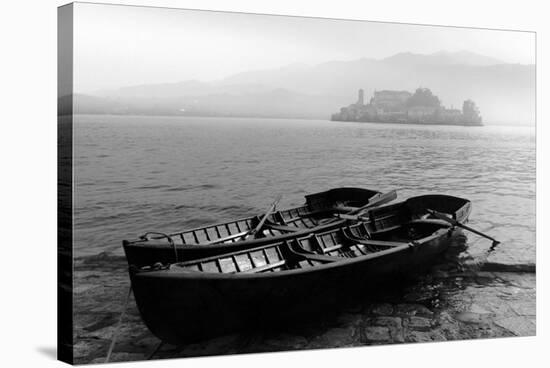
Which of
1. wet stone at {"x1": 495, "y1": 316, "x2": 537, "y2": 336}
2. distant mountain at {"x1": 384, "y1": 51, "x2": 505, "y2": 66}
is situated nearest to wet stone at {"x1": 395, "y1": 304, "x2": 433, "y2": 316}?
wet stone at {"x1": 495, "y1": 316, "x2": 537, "y2": 336}

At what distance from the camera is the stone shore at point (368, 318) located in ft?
24.8

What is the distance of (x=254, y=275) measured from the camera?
732 cm

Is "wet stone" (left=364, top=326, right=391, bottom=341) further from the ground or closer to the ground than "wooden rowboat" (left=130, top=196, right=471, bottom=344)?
closer to the ground

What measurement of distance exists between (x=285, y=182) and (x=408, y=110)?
7.18 feet

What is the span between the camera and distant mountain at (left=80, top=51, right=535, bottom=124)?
866cm

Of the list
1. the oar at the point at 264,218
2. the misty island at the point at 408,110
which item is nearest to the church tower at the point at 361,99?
the misty island at the point at 408,110

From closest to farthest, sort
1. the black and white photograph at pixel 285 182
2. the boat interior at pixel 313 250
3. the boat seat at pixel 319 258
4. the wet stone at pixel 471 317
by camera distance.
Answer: the black and white photograph at pixel 285 182, the boat interior at pixel 313 250, the boat seat at pixel 319 258, the wet stone at pixel 471 317

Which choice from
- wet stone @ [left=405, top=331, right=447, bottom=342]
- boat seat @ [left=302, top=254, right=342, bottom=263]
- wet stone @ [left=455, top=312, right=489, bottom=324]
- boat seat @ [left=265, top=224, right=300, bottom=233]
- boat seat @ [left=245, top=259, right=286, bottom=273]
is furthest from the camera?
boat seat @ [left=265, top=224, right=300, bottom=233]

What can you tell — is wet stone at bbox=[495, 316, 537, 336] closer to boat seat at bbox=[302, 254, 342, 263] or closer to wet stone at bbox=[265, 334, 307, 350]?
boat seat at bbox=[302, 254, 342, 263]

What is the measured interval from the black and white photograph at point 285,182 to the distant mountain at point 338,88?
0.03m

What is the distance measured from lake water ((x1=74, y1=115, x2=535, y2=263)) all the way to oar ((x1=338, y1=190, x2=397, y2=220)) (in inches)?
7.3

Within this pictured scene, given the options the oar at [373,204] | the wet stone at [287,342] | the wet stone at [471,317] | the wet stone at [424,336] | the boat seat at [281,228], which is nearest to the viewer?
the wet stone at [287,342]

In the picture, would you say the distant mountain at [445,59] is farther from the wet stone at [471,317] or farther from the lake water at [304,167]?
the wet stone at [471,317]

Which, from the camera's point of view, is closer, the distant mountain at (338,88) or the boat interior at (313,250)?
the boat interior at (313,250)
